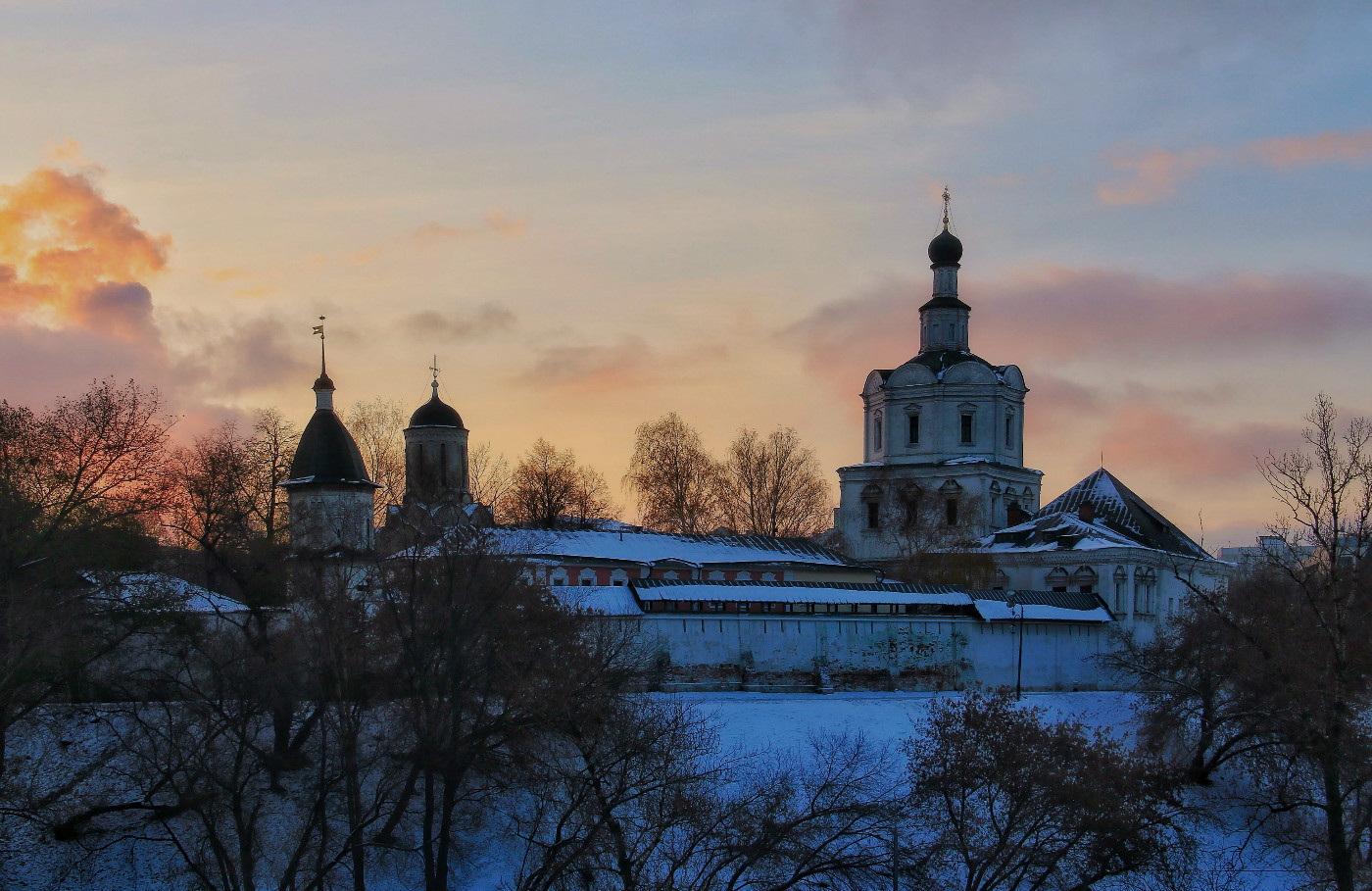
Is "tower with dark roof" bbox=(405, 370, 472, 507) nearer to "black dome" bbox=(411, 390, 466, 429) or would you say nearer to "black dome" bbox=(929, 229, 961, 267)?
"black dome" bbox=(411, 390, 466, 429)

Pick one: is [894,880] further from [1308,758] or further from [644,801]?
[1308,758]

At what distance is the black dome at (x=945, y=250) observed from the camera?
4331 centimetres

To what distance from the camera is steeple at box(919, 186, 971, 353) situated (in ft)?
142

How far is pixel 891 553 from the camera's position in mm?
41312

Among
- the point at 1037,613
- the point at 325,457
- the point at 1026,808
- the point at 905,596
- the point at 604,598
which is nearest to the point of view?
the point at 1026,808

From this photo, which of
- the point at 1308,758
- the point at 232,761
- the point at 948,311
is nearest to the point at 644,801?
the point at 232,761

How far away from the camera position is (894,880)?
1703 centimetres

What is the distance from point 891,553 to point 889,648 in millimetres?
13779

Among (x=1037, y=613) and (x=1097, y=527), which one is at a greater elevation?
(x=1097, y=527)

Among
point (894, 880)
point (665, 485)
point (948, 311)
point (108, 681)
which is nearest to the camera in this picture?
point (894, 880)

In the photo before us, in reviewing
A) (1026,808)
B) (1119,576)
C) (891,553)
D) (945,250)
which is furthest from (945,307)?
(1026,808)

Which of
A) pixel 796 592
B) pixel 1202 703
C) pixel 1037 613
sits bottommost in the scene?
pixel 1202 703

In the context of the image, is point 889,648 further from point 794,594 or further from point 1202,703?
point 1202,703

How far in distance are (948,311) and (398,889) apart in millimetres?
28728
